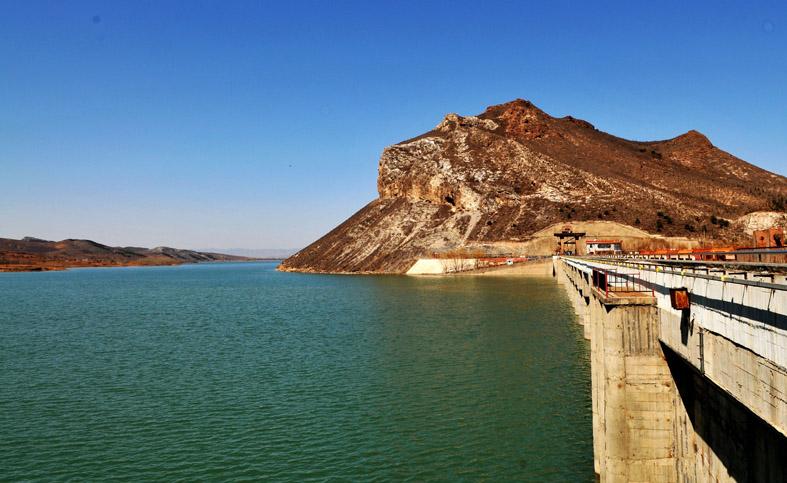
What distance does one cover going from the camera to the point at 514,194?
6407 inches

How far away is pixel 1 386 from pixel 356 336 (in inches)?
938

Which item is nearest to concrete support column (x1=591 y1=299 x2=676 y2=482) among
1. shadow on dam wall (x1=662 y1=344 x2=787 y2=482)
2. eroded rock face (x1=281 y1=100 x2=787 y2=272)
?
shadow on dam wall (x1=662 y1=344 x2=787 y2=482)

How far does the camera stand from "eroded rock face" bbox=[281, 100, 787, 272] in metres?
146

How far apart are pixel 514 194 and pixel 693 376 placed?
151944 mm

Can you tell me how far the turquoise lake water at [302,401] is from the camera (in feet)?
63.8

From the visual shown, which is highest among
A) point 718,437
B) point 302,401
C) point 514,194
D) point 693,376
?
point 514,194

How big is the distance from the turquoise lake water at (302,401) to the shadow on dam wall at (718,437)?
4.96m

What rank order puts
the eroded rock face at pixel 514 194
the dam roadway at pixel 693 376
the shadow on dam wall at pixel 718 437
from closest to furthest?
the dam roadway at pixel 693 376, the shadow on dam wall at pixel 718 437, the eroded rock face at pixel 514 194

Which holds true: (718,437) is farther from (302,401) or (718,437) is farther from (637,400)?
(302,401)

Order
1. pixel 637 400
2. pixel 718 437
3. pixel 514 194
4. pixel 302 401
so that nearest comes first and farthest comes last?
pixel 718 437 < pixel 637 400 < pixel 302 401 < pixel 514 194

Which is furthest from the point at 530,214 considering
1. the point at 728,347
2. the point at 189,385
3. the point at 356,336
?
the point at 728,347

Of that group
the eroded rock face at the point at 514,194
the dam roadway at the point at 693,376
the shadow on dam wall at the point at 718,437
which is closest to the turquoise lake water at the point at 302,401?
the dam roadway at the point at 693,376

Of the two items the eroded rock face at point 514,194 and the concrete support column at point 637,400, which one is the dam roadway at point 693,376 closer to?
the concrete support column at point 637,400

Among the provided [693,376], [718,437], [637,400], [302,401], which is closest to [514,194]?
[302,401]
